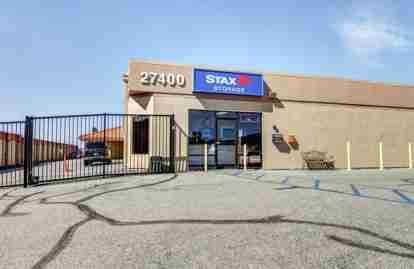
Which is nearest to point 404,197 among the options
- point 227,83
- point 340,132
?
point 227,83

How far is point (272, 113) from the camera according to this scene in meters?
14.0

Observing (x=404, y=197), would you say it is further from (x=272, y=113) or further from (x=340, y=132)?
(x=340, y=132)

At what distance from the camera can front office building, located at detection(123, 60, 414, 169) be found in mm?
12844

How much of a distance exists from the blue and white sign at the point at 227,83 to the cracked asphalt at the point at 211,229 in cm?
617

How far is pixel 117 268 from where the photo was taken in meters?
3.22

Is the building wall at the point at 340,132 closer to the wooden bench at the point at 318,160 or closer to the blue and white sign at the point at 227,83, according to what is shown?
the wooden bench at the point at 318,160

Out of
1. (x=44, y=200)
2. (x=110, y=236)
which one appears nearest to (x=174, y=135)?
(x=44, y=200)

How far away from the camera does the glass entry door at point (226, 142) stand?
1349 cm

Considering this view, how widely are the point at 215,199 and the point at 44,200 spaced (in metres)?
4.09

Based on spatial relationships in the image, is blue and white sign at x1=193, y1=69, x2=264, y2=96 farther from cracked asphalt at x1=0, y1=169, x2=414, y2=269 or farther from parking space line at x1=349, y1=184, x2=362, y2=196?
parking space line at x1=349, y1=184, x2=362, y2=196

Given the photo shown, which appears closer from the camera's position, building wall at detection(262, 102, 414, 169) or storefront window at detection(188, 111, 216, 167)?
storefront window at detection(188, 111, 216, 167)

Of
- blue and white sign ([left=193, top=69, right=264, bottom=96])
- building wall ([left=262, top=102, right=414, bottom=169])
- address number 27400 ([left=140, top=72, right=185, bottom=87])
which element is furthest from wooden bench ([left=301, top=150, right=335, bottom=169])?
address number 27400 ([left=140, top=72, right=185, bottom=87])

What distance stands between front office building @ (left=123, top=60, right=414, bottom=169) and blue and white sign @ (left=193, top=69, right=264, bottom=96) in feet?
0.14

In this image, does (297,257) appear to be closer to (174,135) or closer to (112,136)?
(174,135)
